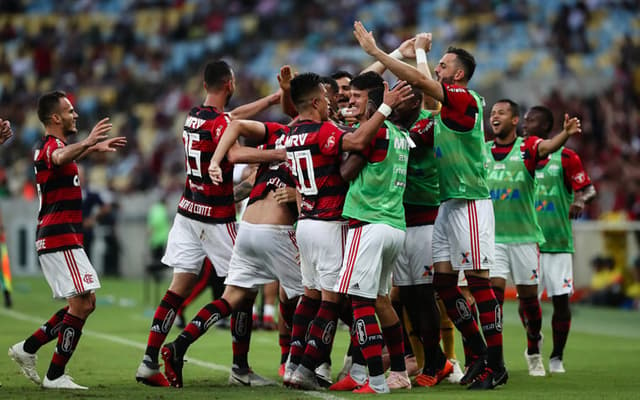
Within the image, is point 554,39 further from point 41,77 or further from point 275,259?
point 275,259

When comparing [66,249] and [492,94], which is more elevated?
[492,94]

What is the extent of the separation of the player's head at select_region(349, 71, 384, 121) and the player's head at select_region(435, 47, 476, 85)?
707mm

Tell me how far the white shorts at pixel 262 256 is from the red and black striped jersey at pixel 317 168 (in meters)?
0.51

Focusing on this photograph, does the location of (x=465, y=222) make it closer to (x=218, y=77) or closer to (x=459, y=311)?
(x=459, y=311)

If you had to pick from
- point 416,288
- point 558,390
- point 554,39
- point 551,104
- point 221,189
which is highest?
point 554,39

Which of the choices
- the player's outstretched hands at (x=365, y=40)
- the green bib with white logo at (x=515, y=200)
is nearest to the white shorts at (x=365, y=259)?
the player's outstretched hands at (x=365, y=40)

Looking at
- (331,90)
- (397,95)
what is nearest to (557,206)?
(331,90)

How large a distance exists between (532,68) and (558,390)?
1869cm

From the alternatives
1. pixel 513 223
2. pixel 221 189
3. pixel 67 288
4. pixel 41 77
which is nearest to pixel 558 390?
pixel 513 223

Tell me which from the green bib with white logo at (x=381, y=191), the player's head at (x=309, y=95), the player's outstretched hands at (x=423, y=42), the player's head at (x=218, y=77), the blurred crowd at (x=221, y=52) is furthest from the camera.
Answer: the blurred crowd at (x=221, y=52)

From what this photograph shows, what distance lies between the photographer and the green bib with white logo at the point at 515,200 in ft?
34.7

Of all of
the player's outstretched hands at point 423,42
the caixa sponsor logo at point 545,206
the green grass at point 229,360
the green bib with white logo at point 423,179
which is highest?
the player's outstretched hands at point 423,42

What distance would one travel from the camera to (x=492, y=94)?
80.2 feet

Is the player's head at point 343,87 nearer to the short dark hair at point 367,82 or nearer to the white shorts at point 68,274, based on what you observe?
the short dark hair at point 367,82
